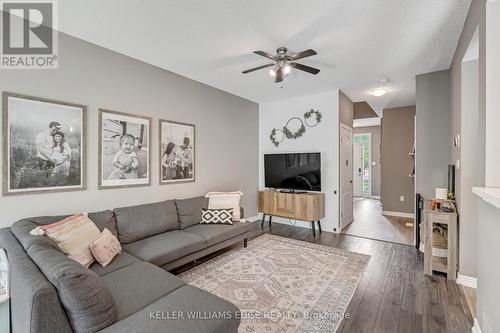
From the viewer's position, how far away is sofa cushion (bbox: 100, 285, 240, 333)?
1301 millimetres

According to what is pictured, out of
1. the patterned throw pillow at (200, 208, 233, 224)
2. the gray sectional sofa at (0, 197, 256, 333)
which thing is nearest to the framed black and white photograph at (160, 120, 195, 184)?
the patterned throw pillow at (200, 208, 233, 224)

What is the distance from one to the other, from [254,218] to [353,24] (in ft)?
13.2

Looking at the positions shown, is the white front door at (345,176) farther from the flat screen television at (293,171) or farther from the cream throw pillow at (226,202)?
the cream throw pillow at (226,202)

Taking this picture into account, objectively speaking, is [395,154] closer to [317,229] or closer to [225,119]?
[317,229]

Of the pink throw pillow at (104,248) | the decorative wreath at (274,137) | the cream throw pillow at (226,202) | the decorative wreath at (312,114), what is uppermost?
the decorative wreath at (312,114)

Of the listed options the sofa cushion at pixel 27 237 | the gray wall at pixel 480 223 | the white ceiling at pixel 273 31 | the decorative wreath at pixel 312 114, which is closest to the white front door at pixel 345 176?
the decorative wreath at pixel 312 114

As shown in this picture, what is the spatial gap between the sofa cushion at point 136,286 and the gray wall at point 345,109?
13.5ft

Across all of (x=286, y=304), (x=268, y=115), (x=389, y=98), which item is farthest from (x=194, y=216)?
(x=389, y=98)

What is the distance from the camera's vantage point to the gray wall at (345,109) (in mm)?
4616

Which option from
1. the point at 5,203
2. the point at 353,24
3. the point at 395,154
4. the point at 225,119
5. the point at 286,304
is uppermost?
the point at 353,24

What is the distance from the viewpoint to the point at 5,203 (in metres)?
2.18

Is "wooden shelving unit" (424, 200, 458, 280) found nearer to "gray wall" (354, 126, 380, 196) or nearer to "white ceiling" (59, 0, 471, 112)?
"white ceiling" (59, 0, 471, 112)

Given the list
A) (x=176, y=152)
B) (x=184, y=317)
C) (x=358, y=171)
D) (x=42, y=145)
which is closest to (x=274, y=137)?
(x=176, y=152)

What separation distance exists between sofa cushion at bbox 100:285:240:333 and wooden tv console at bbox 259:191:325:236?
10.0 ft
